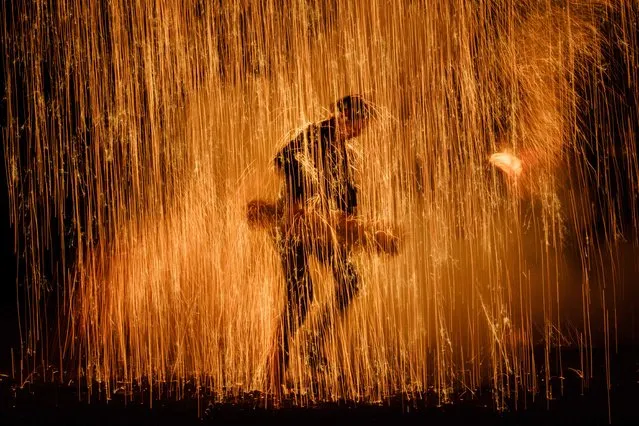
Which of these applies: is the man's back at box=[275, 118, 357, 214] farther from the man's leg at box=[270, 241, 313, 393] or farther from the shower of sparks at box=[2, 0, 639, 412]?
the shower of sparks at box=[2, 0, 639, 412]

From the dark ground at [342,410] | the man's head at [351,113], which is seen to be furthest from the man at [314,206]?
the dark ground at [342,410]

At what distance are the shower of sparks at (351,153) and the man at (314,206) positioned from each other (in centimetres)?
65

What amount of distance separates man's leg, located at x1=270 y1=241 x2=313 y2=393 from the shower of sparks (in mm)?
800

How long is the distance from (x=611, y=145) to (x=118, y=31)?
11.3 feet

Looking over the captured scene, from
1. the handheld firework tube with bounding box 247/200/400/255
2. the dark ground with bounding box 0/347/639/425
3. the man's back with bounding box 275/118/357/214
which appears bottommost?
the dark ground with bounding box 0/347/639/425

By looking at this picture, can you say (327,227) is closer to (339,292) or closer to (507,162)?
(339,292)

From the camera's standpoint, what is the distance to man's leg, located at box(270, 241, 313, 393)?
3.49 m

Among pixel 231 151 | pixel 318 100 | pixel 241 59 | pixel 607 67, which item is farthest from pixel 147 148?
pixel 607 67

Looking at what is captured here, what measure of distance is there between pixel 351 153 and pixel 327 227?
0.88m

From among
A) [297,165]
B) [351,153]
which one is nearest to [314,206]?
[297,165]

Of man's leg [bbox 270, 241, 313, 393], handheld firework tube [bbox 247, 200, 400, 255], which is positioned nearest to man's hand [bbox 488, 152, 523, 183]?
handheld firework tube [bbox 247, 200, 400, 255]

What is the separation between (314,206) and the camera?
146 inches

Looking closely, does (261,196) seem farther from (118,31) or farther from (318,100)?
(118,31)

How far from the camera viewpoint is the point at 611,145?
15.8ft
